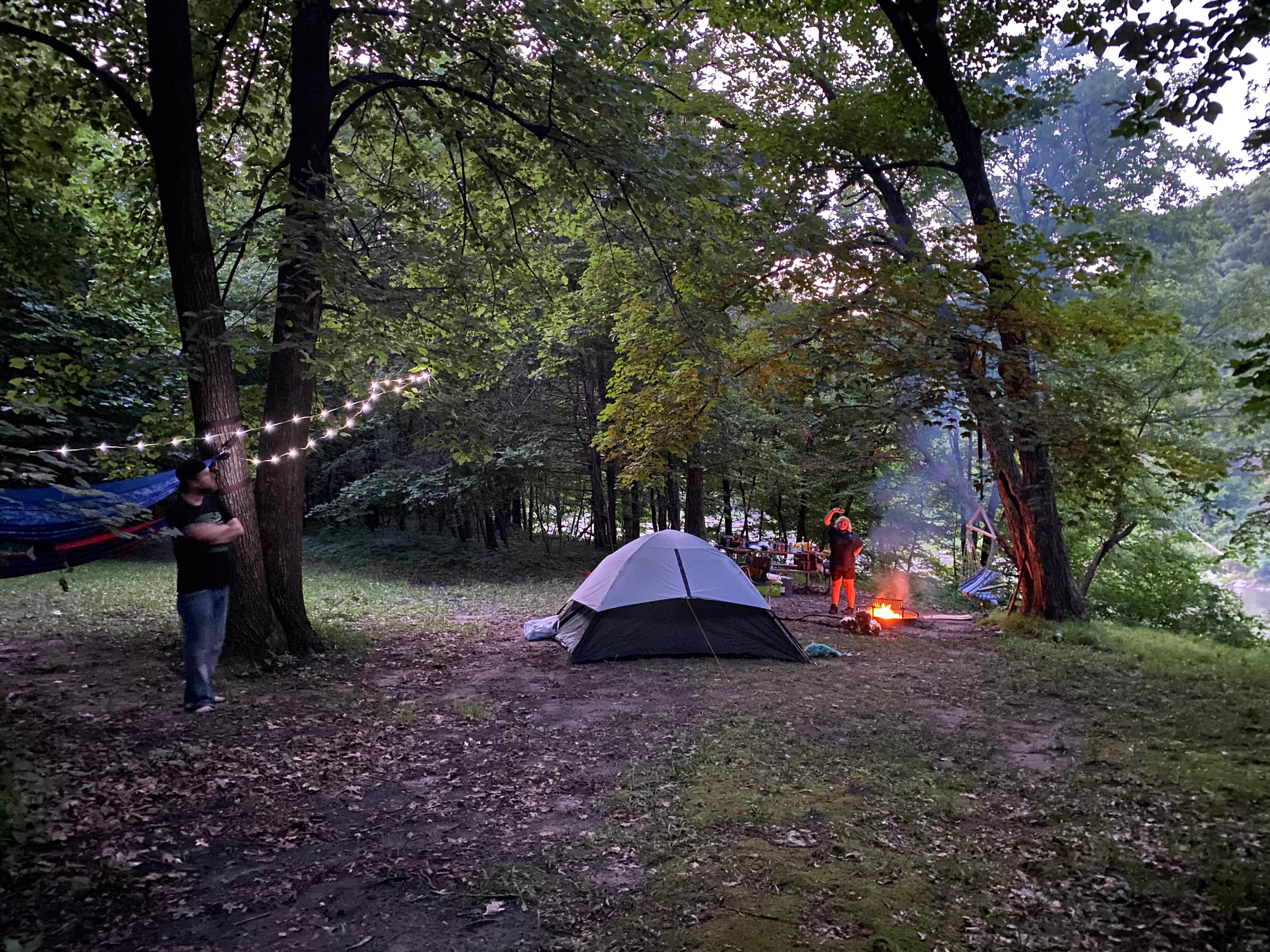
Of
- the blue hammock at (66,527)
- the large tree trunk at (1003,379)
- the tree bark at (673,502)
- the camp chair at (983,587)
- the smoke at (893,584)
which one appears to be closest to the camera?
the blue hammock at (66,527)

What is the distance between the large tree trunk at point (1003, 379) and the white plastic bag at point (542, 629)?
4.97m

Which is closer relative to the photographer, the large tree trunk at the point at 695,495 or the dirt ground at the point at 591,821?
the dirt ground at the point at 591,821

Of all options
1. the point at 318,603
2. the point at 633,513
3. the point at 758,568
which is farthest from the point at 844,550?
the point at 633,513

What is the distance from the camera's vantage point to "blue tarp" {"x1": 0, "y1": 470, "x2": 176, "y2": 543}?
299 cm

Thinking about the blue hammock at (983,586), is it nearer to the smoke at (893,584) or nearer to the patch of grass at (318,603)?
the smoke at (893,584)

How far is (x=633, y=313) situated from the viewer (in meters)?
9.15

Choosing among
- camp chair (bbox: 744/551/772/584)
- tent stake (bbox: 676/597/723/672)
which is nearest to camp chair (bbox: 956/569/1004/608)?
camp chair (bbox: 744/551/772/584)

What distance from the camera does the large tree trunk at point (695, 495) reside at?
13.5 metres

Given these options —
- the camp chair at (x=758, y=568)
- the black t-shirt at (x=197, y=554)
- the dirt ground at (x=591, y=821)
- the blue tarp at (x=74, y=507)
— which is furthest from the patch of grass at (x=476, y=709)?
the camp chair at (x=758, y=568)

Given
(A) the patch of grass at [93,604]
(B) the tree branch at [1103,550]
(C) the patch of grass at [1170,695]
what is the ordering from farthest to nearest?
(B) the tree branch at [1103,550] → (A) the patch of grass at [93,604] → (C) the patch of grass at [1170,695]

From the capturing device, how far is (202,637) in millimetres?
4746

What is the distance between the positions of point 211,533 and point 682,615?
4.35m

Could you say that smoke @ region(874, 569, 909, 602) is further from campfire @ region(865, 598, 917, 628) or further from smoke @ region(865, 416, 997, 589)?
campfire @ region(865, 598, 917, 628)

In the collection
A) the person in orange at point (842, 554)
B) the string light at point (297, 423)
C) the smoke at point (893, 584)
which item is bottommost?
the smoke at point (893, 584)
